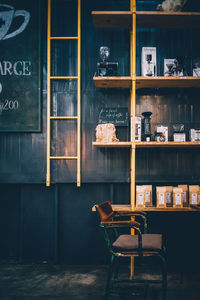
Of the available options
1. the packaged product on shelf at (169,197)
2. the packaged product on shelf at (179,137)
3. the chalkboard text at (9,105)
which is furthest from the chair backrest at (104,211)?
the chalkboard text at (9,105)

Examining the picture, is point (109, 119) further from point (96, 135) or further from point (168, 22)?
point (168, 22)

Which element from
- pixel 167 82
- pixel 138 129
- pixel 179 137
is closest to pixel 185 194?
pixel 179 137

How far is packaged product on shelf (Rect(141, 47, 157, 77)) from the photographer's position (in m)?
3.23

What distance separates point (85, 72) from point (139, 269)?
2.63 m

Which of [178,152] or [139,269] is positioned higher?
[178,152]

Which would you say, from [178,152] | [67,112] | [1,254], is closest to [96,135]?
[67,112]

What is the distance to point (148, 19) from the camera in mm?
3170

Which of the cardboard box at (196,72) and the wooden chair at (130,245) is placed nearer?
the wooden chair at (130,245)

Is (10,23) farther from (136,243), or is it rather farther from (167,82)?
(136,243)

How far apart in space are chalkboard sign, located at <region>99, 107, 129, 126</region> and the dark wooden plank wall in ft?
0.27

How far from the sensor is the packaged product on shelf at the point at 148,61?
323 cm

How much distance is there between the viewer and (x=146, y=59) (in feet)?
10.8

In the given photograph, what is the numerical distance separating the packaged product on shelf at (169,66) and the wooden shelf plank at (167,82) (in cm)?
13

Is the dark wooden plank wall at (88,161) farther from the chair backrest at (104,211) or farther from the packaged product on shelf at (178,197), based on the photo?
the chair backrest at (104,211)
